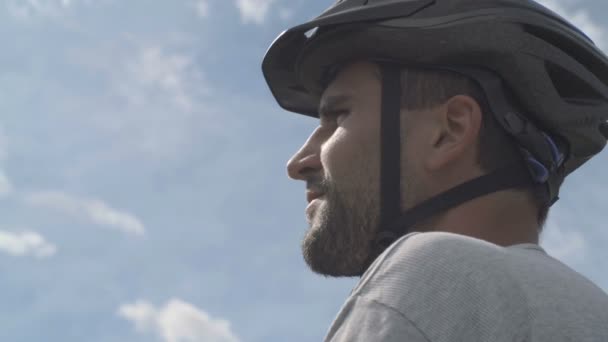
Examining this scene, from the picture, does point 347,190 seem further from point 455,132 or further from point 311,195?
point 455,132

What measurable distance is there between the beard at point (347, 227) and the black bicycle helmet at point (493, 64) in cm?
10

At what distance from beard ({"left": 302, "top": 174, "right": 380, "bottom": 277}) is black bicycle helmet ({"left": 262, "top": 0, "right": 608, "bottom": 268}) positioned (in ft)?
0.34

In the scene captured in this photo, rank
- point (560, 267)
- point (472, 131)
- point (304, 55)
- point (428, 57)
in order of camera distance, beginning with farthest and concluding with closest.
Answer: point (304, 55) < point (428, 57) < point (472, 131) < point (560, 267)

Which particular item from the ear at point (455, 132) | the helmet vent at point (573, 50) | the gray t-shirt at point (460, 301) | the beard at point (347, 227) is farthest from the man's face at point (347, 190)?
the gray t-shirt at point (460, 301)

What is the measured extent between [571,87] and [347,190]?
1750mm

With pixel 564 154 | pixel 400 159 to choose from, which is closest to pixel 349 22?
pixel 400 159

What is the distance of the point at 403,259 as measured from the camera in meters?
2.94

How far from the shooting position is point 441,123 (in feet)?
15.1

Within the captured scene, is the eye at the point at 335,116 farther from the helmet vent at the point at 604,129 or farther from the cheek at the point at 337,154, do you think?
the helmet vent at the point at 604,129

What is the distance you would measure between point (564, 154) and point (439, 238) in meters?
2.41

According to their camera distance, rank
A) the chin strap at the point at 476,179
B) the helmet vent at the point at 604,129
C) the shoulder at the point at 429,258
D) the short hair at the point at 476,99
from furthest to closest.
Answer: the helmet vent at the point at 604,129
the short hair at the point at 476,99
the chin strap at the point at 476,179
the shoulder at the point at 429,258

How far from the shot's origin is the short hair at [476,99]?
4.59 m

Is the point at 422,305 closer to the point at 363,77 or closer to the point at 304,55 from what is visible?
the point at 363,77

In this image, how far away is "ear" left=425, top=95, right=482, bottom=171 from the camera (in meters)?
4.48
